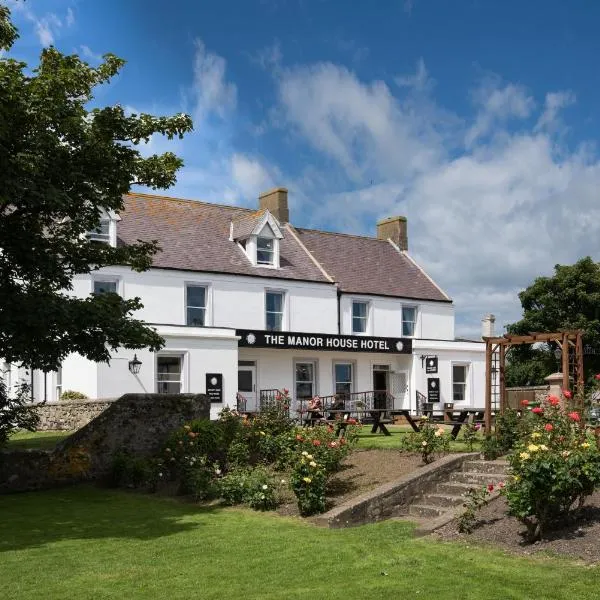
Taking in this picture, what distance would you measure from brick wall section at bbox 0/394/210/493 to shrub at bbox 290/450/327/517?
6289mm

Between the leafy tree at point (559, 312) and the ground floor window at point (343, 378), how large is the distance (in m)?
12.4

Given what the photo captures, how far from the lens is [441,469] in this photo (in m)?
14.7

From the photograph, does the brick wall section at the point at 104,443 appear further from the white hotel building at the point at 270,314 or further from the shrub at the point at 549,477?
the shrub at the point at 549,477

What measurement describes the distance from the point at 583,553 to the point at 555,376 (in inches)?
504

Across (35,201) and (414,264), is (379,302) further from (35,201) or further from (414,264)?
(35,201)

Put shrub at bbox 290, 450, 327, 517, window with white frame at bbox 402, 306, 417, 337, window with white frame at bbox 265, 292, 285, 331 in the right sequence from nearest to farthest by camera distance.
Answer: shrub at bbox 290, 450, 327, 517 → window with white frame at bbox 265, 292, 285, 331 → window with white frame at bbox 402, 306, 417, 337

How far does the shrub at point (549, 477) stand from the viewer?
1075 centimetres

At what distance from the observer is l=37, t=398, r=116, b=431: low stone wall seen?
77.3ft

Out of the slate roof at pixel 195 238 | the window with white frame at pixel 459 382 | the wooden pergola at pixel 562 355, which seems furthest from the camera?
the window with white frame at pixel 459 382

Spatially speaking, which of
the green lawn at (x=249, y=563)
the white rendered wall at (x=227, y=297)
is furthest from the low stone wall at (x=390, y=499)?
the white rendered wall at (x=227, y=297)

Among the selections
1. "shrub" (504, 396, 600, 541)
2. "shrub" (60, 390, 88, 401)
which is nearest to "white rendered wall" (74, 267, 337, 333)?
"shrub" (60, 390, 88, 401)

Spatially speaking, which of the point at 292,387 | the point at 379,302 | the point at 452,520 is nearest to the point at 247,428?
the point at 452,520

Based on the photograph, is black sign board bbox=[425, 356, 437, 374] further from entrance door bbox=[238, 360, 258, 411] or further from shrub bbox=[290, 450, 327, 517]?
shrub bbox=[290, 450, 327, 517]

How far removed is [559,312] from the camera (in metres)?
44.5
